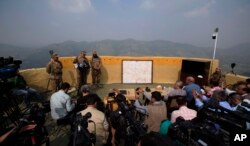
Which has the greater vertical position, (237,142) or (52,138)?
(237,142)

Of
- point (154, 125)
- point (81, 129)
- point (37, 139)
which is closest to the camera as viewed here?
point (81, 129)

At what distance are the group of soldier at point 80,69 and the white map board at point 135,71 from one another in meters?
1.49

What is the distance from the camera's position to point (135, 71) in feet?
38.0

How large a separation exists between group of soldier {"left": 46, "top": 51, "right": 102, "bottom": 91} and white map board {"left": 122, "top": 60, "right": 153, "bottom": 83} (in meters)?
1.49

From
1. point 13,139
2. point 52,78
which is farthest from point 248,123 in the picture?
point 52,78

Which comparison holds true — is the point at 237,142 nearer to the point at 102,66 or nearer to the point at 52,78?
the point at 52,78

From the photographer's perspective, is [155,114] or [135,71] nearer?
[155,114]

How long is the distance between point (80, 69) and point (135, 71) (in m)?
3.12

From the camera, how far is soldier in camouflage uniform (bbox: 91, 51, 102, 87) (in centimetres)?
1071

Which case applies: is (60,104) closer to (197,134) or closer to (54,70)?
(197,134)

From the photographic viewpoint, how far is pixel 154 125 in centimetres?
438

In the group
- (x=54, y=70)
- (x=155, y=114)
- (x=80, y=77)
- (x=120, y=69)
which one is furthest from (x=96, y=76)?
(x=155, y=114)

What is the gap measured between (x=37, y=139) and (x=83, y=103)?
7.40 feet

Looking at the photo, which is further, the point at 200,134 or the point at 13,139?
the point at 13,139
